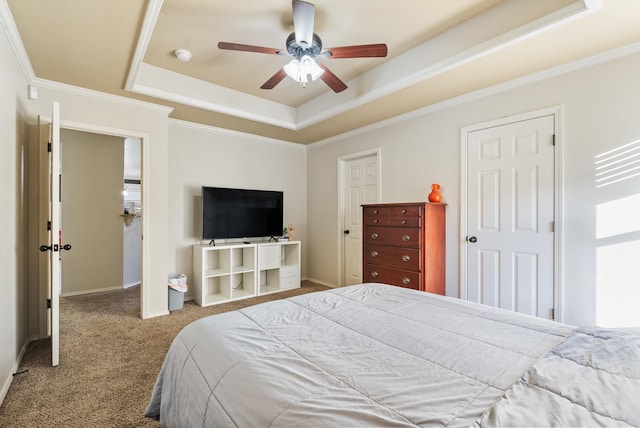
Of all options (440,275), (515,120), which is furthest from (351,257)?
(515,120)

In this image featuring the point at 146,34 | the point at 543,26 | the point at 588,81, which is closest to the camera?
the point at 543,26

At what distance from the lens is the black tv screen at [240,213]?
4.02 meters

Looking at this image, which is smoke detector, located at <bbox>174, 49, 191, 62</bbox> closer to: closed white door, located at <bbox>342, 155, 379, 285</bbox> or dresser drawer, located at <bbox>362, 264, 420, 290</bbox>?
closed white door, located at <bbox>342, 155, 379, 285</bbox>

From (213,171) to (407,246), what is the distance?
284 centimetres

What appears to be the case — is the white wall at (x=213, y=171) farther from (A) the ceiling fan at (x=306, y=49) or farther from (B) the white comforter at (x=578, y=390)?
(B) the white comforter at (x=578, y=390)

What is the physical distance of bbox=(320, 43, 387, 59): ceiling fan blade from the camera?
2.12 meters

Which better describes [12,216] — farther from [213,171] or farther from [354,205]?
[354,205]

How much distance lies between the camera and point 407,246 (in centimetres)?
312

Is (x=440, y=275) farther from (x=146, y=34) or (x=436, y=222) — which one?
(x=146, y=34)

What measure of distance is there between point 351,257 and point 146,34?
11.7 feet

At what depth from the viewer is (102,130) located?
10.3 ft

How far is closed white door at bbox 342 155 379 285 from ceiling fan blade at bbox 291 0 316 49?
7.61 ft

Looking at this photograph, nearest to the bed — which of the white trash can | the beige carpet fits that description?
the beige carpet

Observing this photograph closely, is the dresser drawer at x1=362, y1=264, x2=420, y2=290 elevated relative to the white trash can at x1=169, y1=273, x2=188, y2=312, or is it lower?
elevated
